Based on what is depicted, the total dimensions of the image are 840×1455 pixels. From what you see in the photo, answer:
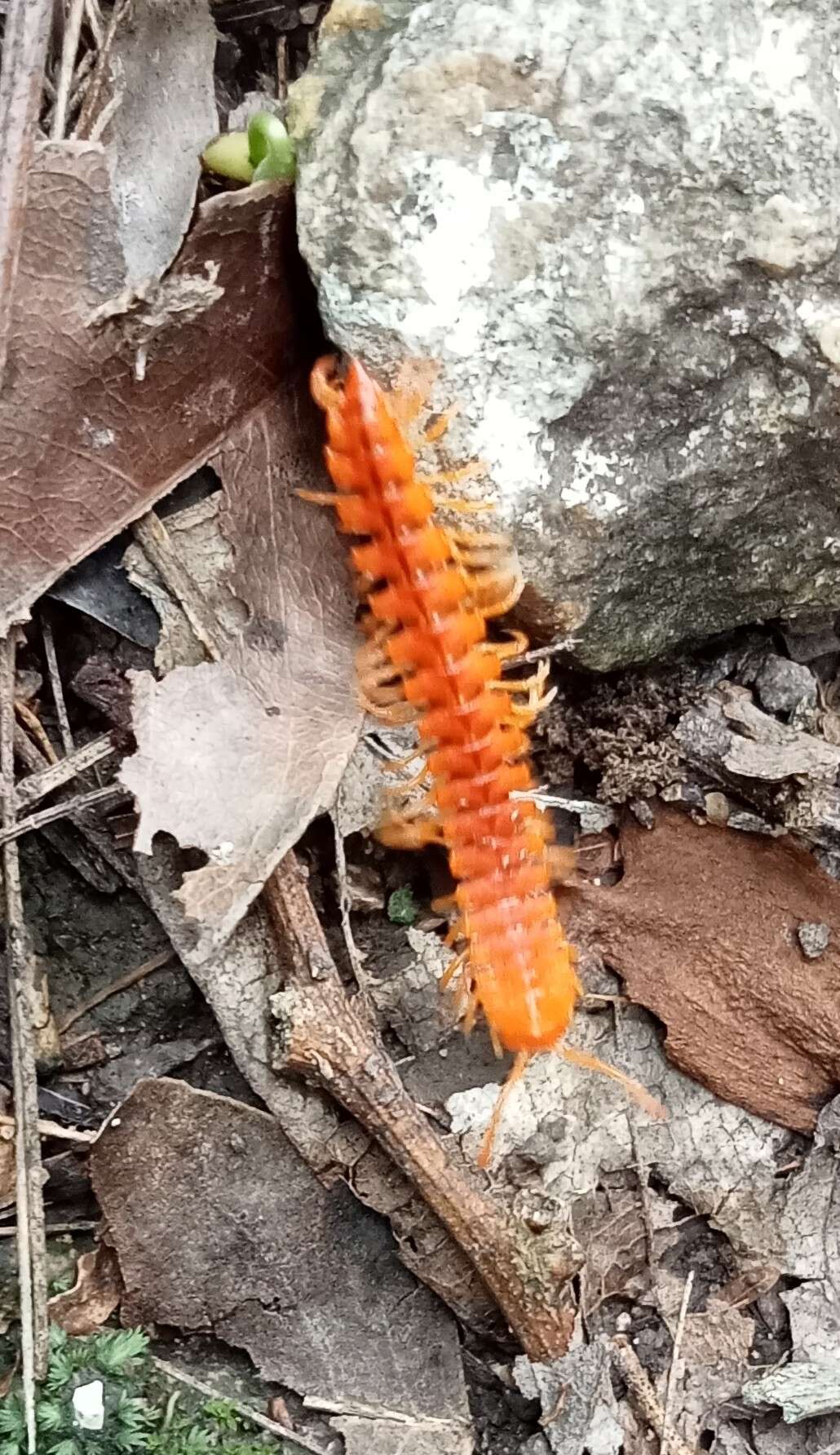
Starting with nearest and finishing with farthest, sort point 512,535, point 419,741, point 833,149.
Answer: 1. point 833,149
2. point 512,535
3. point 419,741

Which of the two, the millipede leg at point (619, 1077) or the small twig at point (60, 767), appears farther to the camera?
the millipede leg at point (619, 1077)

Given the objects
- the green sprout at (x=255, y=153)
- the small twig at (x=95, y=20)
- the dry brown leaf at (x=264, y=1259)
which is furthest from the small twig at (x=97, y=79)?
the dry brown leaf at (x=264, y=1259)

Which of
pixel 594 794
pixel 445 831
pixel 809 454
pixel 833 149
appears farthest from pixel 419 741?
pixel 833 149

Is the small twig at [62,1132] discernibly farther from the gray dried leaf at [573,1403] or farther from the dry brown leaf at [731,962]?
the dry brown leaf at [731,962]

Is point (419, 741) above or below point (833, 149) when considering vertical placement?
below

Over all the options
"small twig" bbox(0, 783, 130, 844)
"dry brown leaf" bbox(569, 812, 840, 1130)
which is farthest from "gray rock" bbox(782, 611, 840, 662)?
"small twig" bbox(0, 783, 130, 844)

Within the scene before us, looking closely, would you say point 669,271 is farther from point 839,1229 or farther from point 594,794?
point 839,1229

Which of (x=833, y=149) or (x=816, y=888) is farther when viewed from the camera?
(x=816, y=888)
